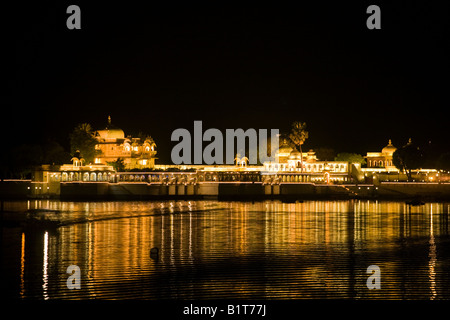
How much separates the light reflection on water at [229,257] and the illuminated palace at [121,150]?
49.6m

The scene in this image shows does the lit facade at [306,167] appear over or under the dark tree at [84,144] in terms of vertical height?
under

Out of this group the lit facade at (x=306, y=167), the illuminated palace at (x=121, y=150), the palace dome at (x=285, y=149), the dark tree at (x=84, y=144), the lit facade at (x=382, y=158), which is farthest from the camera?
the lit facade at (x=382, y=158)

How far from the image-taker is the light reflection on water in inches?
813

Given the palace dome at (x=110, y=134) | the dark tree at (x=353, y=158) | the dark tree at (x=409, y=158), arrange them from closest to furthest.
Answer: the dark tree at (x=409, y=158) < the palace dome at (x=110, y=134) < the dark tree at (x=353, y=158)

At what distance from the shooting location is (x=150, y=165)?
3927 inches

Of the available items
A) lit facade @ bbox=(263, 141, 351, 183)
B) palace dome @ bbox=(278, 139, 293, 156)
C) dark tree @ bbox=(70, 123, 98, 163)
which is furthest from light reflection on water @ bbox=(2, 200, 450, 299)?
palace dome @ bbox=(278, 139, 293, 156)

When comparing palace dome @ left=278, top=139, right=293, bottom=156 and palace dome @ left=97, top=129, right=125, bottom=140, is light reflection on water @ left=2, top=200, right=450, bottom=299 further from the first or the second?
palace dome @ left=278, top=139, right=293, bottom=156

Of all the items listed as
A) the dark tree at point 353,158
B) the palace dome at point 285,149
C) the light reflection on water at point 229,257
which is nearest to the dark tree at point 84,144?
the palace dome at point 285,149

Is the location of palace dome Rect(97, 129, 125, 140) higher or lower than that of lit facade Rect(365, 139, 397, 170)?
higher

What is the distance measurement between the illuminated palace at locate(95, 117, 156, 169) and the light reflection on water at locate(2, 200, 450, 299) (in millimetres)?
49649

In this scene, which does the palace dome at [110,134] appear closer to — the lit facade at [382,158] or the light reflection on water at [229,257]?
the lit facade at [382,158]

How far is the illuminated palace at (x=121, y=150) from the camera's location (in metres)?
97.1

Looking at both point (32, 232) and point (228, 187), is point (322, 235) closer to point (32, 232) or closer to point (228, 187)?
point (32, 232)
